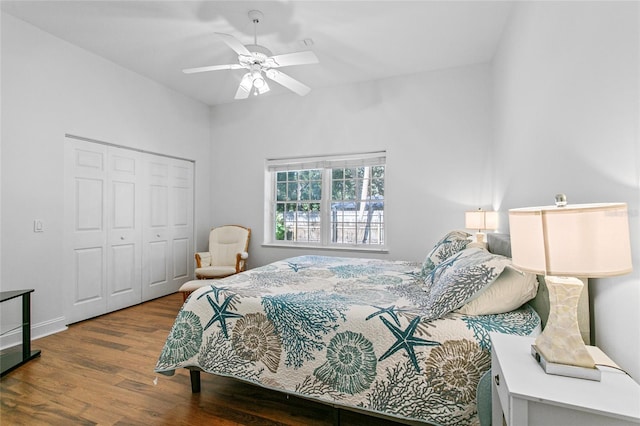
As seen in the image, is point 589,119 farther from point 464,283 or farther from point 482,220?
point 482,220

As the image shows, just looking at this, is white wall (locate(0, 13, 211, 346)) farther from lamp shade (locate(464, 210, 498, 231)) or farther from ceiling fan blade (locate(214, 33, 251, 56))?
lamp shade (locate(464, 210, 498, 231))

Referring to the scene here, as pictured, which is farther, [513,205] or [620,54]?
[513,205]

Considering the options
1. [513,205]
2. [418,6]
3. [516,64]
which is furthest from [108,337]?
[516,64]

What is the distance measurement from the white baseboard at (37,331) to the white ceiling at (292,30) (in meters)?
2.90

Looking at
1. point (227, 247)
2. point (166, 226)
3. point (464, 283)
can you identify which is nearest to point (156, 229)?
point (166, 226)

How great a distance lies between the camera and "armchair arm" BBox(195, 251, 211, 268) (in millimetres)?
4230

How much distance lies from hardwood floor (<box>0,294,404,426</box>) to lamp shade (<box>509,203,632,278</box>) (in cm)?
140

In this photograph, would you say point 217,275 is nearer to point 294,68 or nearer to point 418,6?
point 294,68

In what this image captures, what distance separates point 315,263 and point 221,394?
141 centimetres

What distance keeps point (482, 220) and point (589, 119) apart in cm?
201

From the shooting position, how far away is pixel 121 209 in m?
3.79

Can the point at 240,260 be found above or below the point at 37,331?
above

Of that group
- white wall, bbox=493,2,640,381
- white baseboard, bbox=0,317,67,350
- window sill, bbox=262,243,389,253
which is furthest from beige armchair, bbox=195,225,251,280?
white wall, bbox=493,2,640,381

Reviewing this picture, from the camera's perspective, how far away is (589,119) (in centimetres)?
131
